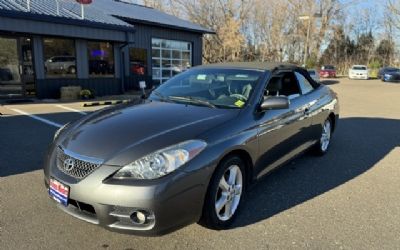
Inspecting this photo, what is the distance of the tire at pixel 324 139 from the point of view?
6.02 metres

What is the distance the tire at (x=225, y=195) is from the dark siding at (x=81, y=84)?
40.8 ft

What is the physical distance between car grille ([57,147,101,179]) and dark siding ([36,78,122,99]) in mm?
12041

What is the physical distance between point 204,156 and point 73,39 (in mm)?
13390

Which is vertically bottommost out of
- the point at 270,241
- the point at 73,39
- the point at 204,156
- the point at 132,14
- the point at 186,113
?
the point at 270,241

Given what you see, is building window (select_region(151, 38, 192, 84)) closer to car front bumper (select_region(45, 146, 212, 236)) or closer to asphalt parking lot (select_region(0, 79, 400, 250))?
asphalt parking lot (select_region(0, 79, 400, 250))

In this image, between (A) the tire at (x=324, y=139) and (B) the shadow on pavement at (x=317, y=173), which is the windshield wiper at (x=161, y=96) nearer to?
(B) the shadow on pavement at (x=317, y=173)

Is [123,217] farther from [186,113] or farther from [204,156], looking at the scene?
[186,113]

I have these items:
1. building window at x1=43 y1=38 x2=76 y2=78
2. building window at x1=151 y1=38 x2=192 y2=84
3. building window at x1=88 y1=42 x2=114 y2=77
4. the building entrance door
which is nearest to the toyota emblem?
the building entrance door

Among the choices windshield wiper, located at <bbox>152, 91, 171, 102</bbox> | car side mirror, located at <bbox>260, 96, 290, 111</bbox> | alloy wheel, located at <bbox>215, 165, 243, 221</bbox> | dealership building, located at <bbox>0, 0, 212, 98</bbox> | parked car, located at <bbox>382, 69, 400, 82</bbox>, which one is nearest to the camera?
alloy wheel, located at <bbox>215, 165, 243, 221</bbox>

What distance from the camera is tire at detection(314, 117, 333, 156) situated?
6020 mm

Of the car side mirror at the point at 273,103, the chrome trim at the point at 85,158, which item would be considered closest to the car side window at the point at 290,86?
the car side mirror at the point at 273,103

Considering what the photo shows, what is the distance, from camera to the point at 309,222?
3732mm

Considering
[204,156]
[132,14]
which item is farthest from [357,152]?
[132,14]

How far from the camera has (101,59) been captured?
54.2 ft
